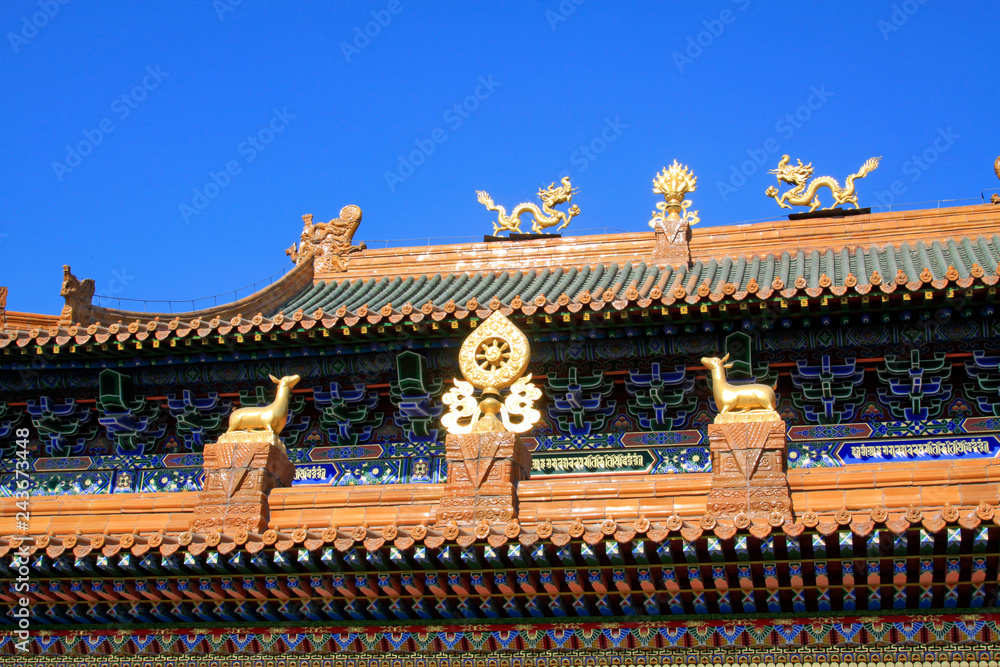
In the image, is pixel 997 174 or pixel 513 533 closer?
pixel 513 533

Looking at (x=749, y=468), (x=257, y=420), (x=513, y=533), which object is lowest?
(x=513, y=533)

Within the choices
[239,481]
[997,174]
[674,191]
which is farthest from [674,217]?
[239,481]

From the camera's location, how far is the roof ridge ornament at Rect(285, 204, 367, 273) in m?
16.8

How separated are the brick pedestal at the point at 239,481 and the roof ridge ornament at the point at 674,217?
7.12 meters

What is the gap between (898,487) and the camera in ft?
28.1

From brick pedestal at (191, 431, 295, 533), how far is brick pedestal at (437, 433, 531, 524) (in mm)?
1511

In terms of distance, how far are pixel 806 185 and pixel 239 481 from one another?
991 centimetres

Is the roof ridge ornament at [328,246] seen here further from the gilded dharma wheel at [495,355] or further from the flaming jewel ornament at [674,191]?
the gilded dharma wheel at [495,355]

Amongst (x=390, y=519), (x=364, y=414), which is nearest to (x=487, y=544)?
(x=390, y=519)

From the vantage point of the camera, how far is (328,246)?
1692 cm

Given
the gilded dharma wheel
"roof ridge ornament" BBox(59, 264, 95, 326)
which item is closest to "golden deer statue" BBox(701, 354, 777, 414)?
the gilded dharma wheel

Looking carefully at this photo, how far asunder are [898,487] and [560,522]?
2.50 metres

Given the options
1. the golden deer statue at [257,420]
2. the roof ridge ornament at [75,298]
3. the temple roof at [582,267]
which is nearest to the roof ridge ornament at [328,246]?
the temple roof at [582,267]

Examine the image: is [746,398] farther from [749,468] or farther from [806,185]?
[806,185]
